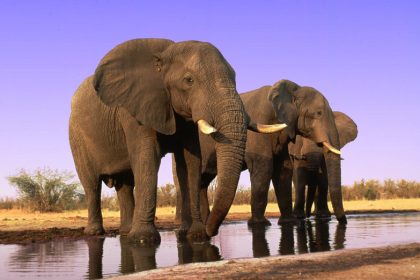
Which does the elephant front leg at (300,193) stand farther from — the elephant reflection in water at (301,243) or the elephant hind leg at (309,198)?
the elephant reflection in water at (301,243)

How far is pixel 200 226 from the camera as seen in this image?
9305 mm

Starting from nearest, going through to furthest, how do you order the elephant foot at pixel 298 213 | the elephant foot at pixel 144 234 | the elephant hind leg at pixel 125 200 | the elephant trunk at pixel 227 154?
1. the elephant trunk at pixel 227 154
2. the elephant foot at pixel 144 234
3. the elephant hind leg at pixel 125 200
4. the elephant foot at pixel 298 213

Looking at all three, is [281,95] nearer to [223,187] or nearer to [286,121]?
[286,121]

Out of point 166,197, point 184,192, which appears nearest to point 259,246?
point 184,192

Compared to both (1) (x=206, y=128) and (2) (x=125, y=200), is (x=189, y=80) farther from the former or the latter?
(2) (x=125, y=200)

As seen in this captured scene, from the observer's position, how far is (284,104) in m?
14.1

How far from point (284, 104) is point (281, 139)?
2.63 feet

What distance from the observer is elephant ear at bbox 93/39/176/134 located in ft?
29.9

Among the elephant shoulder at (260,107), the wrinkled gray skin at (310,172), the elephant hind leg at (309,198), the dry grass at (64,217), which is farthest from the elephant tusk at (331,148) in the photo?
the dry grass at (64,217)

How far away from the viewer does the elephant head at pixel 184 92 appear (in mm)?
7805

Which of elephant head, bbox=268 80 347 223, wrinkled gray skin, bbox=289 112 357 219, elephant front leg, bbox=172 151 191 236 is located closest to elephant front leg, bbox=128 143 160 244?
elephant front leg, bbox=172 151 191 236

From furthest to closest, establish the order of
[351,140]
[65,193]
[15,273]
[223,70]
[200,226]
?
[65,193] < [351,140] < [200,226] < [223,70] < [15,273]

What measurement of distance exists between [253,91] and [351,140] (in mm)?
5858

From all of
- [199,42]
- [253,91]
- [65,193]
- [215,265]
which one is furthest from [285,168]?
[65,193]
